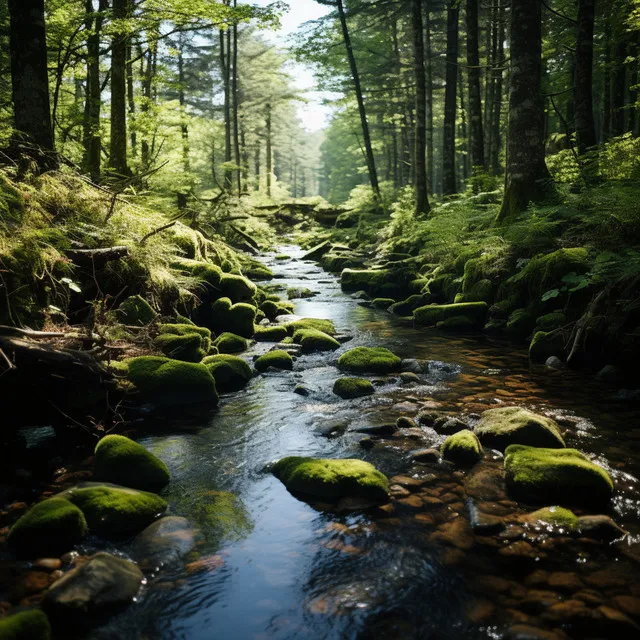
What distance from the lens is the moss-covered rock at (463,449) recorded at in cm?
452

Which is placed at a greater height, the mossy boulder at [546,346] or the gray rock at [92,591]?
the mossy boulder at [546,346]

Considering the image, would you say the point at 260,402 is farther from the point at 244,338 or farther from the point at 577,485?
the point at 577,485

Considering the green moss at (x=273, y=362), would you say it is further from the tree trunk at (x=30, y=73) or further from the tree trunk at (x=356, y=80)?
the tree trunk at (x=356, y=80)

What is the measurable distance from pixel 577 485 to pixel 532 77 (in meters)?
8.82

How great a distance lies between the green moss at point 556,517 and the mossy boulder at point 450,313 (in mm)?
6103

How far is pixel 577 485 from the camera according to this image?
12.5 ft

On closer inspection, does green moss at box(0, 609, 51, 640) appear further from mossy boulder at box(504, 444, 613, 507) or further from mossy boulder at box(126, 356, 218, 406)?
mossy boulder at box(126, 356, 218, 406)

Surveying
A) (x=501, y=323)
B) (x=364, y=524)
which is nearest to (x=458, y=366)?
(x=501, y=323)

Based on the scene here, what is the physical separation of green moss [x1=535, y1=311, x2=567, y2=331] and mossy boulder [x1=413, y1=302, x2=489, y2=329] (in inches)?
63.6

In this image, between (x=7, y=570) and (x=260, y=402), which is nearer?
(x=7, y=570)

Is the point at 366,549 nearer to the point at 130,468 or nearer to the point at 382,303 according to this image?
the point at 130,468

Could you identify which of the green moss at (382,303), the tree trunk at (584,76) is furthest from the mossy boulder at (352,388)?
the tree trunk at (584,76)

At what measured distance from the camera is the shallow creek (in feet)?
9.24

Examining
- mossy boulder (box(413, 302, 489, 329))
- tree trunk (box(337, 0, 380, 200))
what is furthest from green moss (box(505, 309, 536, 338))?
tree trunk (box(337, 0, 380, 200))
